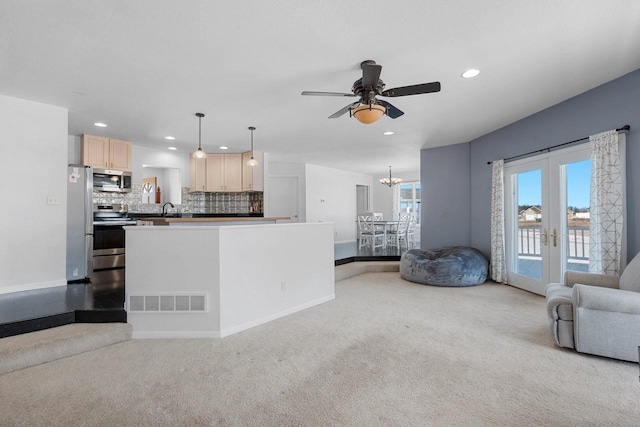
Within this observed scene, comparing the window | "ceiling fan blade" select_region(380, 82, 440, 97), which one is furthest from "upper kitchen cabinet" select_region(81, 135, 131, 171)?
the window

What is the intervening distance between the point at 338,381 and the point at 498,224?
4160mm

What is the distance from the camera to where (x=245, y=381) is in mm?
2203

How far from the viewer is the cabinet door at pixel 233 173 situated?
675 cm

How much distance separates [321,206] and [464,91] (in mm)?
5695

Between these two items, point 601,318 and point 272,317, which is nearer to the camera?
→ point 601,318

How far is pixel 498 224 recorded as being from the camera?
16.6 feet

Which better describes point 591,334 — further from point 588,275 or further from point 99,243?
point 99,243

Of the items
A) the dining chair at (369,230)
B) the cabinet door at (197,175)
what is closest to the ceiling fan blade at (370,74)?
the cabinet door at (197,175)

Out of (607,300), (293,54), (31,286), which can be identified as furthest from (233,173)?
(607,300)

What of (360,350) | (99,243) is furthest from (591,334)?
(99,243)

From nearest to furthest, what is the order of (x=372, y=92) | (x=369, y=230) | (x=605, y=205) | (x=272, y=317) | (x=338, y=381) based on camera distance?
1. (x=338, y=381)
2. (x=372, y=92)
3. (x=605, y=205)
4. (x=272, y=317)
5. (x=369, y=230)

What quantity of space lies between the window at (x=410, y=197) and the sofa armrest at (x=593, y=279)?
22.1 feet

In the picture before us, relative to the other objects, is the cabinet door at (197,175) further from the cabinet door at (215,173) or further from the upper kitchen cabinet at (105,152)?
the upper kitchen cabinet at (105,152)

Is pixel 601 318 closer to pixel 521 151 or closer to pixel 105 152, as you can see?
pixel 521 151
